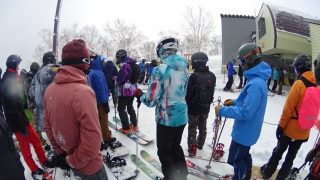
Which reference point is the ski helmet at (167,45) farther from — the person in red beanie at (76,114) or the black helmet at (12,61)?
the black helmet at (12,61)

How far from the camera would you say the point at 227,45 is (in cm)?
2311

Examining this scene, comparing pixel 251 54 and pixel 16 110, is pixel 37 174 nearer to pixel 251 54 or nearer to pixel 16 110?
pixel 16 110

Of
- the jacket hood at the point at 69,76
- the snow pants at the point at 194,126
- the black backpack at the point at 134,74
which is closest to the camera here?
the jacket hood at the point at 69,76

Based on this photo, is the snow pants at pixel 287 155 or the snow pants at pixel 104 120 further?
the snow pants at pixel 104 120

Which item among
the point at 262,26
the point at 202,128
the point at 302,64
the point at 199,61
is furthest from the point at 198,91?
the point at 262,26

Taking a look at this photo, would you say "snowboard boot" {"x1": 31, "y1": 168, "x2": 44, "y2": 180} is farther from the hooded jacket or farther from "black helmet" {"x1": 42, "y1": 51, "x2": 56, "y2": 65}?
the hooded jacket

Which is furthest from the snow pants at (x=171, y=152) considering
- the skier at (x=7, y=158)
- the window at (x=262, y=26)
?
the window at (x=262, y=26)

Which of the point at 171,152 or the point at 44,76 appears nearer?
the point at 171,152

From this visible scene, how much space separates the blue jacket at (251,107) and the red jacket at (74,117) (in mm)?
1796

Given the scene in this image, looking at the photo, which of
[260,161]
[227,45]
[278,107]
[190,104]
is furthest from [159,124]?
[227,45]

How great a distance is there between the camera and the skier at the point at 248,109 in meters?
2.96

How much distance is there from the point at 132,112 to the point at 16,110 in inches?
115

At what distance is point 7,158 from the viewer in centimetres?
203

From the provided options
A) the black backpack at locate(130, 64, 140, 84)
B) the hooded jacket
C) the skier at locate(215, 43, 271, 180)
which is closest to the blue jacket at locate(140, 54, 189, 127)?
the skier at locate(215, 43, 271, 180)
